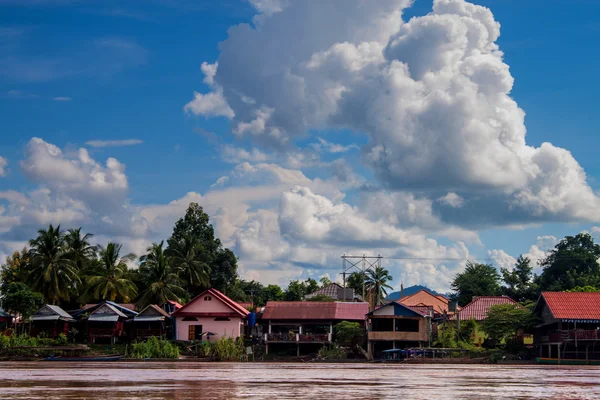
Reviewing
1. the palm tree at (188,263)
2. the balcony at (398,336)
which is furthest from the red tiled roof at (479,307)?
the palm tree at (188,263)

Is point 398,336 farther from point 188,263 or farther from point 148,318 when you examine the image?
point 188,263

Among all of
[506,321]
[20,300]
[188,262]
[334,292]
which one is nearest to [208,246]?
[188,262]

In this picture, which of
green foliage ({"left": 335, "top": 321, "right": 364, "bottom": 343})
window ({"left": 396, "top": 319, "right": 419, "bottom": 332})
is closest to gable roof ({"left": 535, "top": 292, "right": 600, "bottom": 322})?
window ({"left": 396, "top": 319, "right": 419, "bottom": 332})

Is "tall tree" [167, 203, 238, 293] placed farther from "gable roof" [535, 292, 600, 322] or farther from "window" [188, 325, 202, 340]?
"gable roof" [535, 292, 600, 322]

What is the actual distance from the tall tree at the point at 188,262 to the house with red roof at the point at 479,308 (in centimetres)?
2667

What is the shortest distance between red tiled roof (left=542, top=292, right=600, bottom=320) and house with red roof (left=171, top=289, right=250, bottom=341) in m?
26.1

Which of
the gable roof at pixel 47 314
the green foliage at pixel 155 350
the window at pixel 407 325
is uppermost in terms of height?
the gable roof at pixel 47 314

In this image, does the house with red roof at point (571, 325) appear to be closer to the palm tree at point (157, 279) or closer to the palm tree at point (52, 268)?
the palm tree at point (157, 279)

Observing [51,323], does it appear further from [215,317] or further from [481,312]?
[481,312]

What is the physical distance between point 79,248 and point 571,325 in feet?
159

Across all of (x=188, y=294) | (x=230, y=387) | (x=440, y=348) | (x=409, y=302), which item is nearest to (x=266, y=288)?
(x=409, y=302)

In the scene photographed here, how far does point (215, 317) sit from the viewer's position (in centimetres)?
6819

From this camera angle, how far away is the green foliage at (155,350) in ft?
192

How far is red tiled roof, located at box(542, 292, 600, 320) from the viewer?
2250 inches
